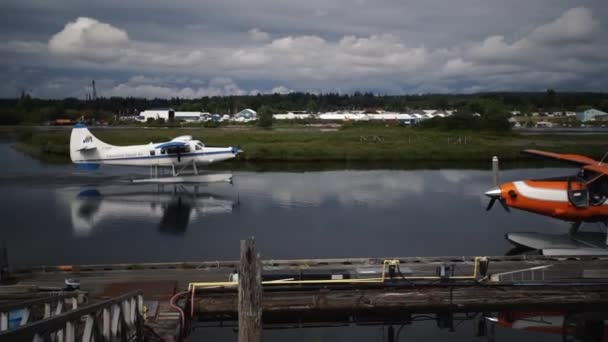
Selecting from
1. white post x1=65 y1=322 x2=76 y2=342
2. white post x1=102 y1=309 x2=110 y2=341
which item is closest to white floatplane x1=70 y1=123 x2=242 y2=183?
white post x1=102 y1=309 x2=110 y2=341

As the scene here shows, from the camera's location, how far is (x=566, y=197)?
1450cm

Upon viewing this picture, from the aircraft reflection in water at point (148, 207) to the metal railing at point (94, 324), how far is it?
11.1 m

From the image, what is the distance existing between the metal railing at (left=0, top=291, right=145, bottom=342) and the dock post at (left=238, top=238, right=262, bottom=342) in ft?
5.41

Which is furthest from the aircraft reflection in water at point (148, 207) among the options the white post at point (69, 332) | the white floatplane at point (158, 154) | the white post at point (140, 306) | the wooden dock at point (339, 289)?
the white post at point (69, 332)

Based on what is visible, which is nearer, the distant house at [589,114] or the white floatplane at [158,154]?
the white floatplane at [158,154]

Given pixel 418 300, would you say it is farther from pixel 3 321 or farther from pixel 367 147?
pixel 367 147

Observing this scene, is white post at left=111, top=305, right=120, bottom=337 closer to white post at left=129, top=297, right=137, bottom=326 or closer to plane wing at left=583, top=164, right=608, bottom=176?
white post at left=129, top=297, right=137, bottom=326

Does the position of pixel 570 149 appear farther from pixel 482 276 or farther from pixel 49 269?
pixel 49 269

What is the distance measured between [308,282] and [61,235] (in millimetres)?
11934

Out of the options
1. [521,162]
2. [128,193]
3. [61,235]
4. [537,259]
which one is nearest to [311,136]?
[521,162]

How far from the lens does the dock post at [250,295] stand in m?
6.82

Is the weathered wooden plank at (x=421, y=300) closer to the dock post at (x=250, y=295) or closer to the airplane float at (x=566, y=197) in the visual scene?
the dock post at (x=250, y=295)

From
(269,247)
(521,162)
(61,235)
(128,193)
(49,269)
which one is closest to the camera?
(49,269)

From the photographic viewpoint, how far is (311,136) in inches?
2051
